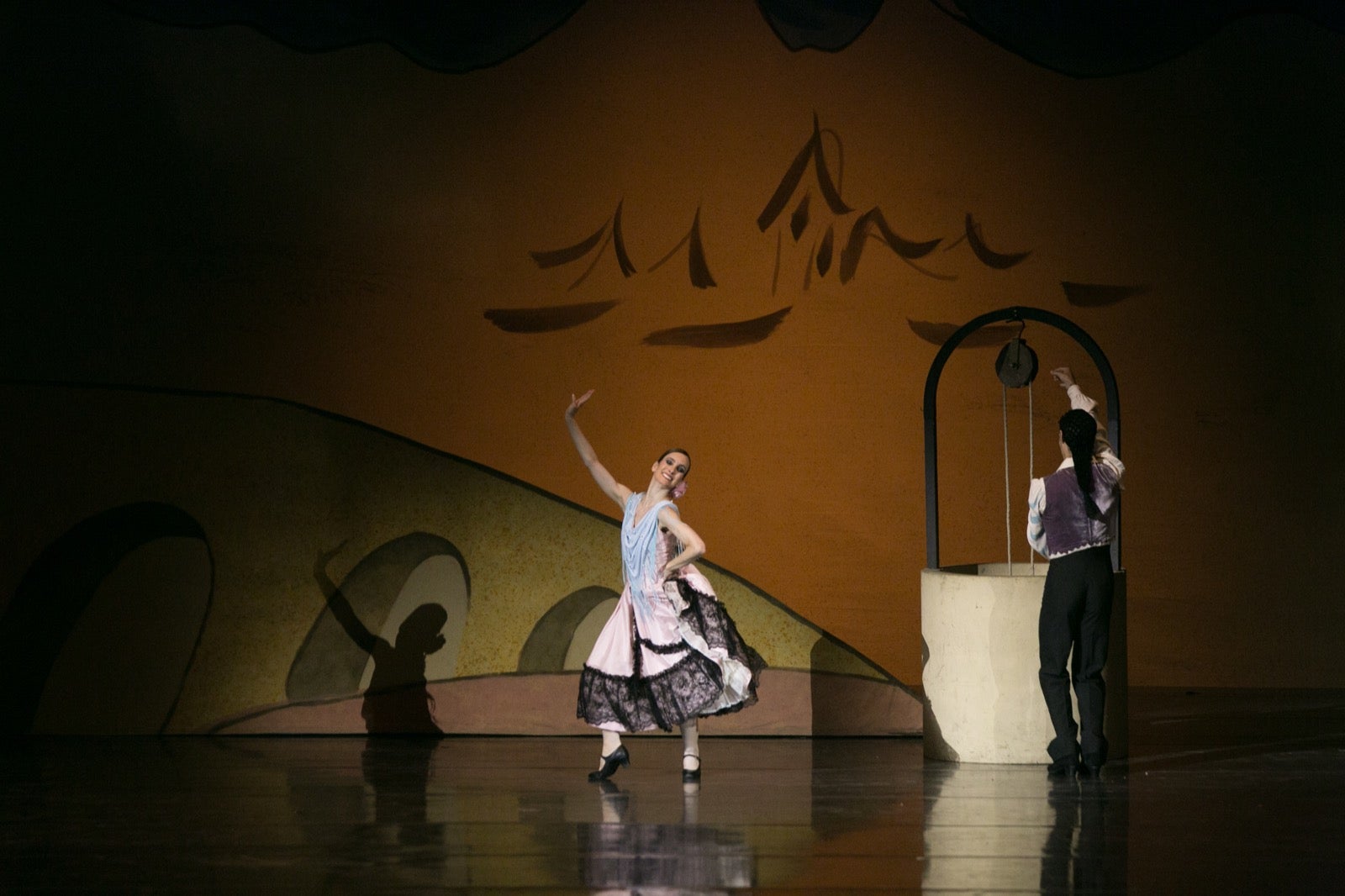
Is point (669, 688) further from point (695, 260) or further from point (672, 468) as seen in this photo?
point (695, 260)

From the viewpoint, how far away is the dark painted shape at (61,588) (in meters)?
6.94

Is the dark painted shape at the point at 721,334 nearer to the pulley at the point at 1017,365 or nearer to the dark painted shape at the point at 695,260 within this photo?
the dark painted shape at the point at 695,260

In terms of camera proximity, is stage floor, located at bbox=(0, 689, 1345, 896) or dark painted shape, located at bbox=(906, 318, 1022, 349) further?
dark painted shape, located at bbox=(906, 318, 1022, 349)

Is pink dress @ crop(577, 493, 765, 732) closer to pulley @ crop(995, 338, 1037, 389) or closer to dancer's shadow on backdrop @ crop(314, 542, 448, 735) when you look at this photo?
dancer's shadow on backdrop @ crop(314, 542, 448, 735)

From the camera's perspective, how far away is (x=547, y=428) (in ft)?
22.9

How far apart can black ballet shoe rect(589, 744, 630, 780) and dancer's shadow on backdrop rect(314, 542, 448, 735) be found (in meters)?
1.34

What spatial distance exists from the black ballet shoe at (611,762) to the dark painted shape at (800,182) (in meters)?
2.51

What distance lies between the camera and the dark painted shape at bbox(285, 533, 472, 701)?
6922 mm

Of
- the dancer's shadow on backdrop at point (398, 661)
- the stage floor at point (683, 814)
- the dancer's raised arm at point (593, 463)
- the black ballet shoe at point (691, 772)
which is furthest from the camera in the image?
the dancer's shadow on backdrop at point (398, 661)

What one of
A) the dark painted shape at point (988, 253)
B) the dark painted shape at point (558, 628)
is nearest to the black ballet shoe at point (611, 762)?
the dark painted shape at point (558, 628)

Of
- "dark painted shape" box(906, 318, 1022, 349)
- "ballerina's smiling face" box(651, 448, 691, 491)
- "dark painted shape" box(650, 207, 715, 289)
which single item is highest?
"dark painted shape" box(650, 207, 715, 289)

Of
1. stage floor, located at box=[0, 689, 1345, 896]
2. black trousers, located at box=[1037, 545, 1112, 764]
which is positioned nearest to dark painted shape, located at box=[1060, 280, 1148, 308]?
black trousers, located at box=[1037, 545, 1112, 764]

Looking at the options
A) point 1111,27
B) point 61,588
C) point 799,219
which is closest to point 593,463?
point 799,219

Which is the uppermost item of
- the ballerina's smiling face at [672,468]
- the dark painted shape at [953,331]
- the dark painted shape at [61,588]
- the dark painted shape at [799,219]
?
the dark painted shape at [799,219]
